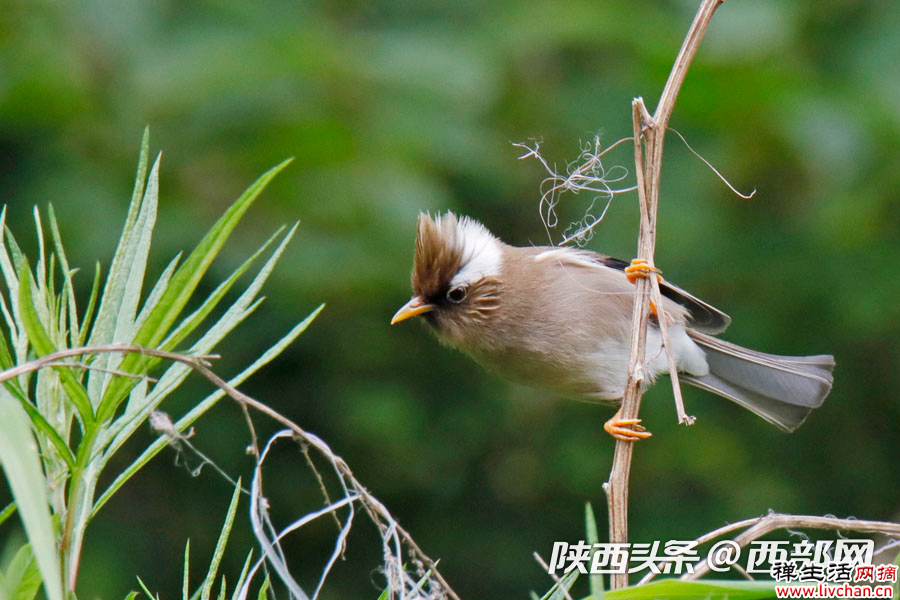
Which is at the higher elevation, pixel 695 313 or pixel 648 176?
pixel 648 176

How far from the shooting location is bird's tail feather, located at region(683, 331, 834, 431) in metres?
3.49

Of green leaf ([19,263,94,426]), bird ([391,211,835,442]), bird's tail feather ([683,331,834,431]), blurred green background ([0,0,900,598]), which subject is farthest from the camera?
blurred green background ([0,0,900,598])

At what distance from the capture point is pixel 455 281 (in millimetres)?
3449

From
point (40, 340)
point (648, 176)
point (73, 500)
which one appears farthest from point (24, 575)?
point (648, 176)

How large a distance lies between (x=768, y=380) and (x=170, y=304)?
2.97 meters

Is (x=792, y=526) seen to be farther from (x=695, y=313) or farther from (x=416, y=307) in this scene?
(x=695, y=313)

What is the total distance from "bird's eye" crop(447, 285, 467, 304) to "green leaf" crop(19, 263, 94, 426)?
2295 millimetres

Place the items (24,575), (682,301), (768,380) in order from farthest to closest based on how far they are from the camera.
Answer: (682,301)
(768,380)
(24,575)

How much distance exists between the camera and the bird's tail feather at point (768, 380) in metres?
3.49

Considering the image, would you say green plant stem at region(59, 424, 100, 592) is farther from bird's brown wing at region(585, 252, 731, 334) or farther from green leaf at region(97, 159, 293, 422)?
bird's brown wing at region(585, 252, 731, 334)

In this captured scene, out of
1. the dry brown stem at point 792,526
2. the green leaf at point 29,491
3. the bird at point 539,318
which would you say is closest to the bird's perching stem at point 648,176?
the dry brown stem at point 792,526

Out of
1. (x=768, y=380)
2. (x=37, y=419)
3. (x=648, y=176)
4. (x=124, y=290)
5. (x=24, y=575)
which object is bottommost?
(x=768, y=380)

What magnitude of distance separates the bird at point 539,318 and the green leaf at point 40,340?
209 cm

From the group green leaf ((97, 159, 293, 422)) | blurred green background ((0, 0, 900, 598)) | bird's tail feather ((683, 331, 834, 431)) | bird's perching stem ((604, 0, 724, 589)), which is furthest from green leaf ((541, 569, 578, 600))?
blurred green background ((0, 0, 900, 598))
